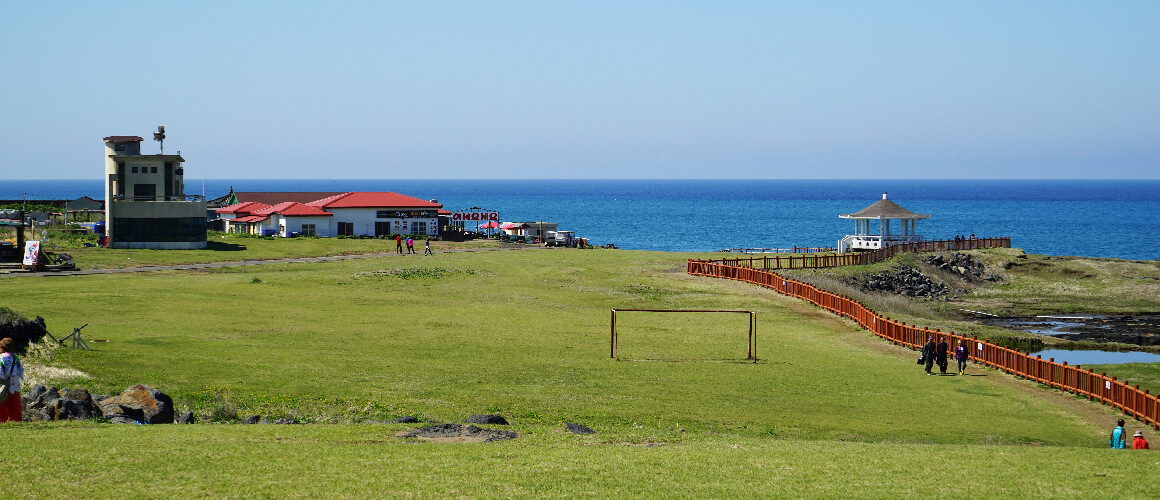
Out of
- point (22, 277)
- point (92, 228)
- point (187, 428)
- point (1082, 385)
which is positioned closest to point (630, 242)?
point (92, 228)

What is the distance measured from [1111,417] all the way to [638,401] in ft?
43.4

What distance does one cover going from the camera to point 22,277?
171 feet

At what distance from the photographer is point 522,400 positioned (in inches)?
1053

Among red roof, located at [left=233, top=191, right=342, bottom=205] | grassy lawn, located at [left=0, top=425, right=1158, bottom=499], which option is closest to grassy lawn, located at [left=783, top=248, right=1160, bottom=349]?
grassy lawn, located at [left=0, top=425, right=1158, bottom=499]

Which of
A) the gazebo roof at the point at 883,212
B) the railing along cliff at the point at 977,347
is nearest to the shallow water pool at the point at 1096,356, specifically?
the railing along cliff at the point at 977,347

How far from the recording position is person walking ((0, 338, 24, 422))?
59.4ft

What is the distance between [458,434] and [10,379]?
321 inches

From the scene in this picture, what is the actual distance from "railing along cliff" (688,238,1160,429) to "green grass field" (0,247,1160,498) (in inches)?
28.9

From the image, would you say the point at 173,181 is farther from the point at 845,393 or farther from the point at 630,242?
the point at 630,242

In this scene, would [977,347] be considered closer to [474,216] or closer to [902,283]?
[902,283]

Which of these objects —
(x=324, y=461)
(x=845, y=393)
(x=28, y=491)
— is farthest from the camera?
(x=845, y=393)

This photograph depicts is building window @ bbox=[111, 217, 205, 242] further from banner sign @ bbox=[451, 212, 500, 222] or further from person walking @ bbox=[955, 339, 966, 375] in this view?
person walking @ bbox=[955, 339, 966, 375]

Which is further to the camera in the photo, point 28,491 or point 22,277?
point 22,277

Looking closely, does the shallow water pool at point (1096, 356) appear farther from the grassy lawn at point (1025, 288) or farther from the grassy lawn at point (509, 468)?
the grassy lawn at point (509, 468)
